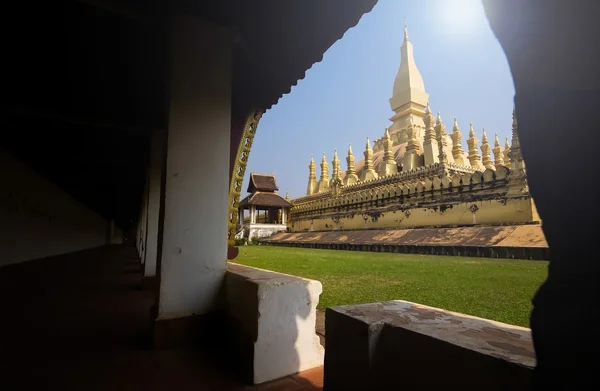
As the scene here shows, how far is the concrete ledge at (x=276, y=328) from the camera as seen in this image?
196 cm

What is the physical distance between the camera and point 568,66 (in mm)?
552

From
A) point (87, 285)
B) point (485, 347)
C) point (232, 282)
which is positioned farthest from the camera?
point (87, 285)

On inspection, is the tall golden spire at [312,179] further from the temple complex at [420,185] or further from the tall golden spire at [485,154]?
the tall golden spire at [485,154]

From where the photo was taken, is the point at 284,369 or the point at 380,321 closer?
the point at 380,321

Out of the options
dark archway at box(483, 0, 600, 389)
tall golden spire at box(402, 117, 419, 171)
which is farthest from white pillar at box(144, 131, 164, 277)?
tall golden spire at box(402, 117, 419, 171)

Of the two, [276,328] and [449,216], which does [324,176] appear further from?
[276,328]

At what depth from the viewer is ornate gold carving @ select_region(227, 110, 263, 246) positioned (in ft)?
10.4

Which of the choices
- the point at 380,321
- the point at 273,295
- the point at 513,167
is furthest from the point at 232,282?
the point at 513,167

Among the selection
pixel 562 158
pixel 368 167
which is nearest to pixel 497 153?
pixel 368 167

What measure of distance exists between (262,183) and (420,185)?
1592 centimetres

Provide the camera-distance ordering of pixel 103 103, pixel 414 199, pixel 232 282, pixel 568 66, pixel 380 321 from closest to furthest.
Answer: pixel 568 66 < pixel 380 321 < pixel 232 282 < pixel 103 103 < pixel 414 199

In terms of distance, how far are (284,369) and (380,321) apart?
1138mm

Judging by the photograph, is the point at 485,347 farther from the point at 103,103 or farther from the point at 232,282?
the point at 103,103

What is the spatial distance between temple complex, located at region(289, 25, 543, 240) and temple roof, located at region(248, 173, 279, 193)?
2529mm
